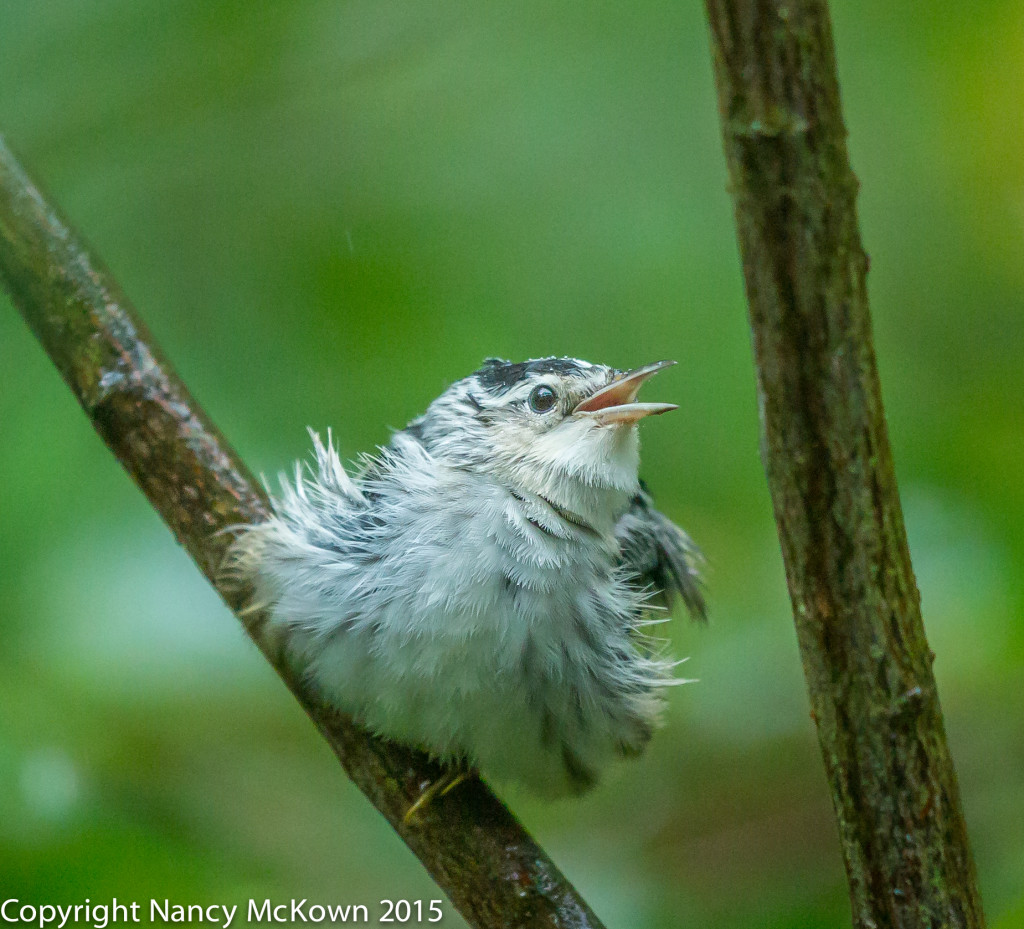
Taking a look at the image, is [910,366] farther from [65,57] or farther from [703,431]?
[65,57]

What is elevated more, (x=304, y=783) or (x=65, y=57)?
(x=65, y=57)

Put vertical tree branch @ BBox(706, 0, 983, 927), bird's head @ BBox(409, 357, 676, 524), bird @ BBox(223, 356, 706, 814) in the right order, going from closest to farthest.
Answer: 1. vertical tree branch @ BBox(706, 0, 983, 927)
2. bird @ BBox(223, 356, 706, 814)
3. bird's head @ BBox(409, 357, 676, 524)

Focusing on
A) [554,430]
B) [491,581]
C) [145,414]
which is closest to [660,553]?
[554,430]

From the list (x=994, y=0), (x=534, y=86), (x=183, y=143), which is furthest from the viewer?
(x=534, y=86)

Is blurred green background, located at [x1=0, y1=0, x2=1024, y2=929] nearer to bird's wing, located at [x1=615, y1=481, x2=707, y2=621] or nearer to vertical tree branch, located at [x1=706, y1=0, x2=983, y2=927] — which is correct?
bird's wing, located at [x1=615, y1=481, x2=707, y2=621]

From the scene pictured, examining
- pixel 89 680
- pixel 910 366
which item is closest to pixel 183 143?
pixel 89 680

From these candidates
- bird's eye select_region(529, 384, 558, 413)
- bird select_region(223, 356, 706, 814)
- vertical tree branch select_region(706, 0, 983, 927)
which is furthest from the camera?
bird's eye select_region(529, 384, 558, 413)

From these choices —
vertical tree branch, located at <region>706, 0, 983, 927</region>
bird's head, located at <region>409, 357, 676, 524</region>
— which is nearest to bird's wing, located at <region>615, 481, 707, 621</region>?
bird's head, located at <region>409, 357, 676, 524</region>

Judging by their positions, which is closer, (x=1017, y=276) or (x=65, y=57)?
(x=65, y=57)
